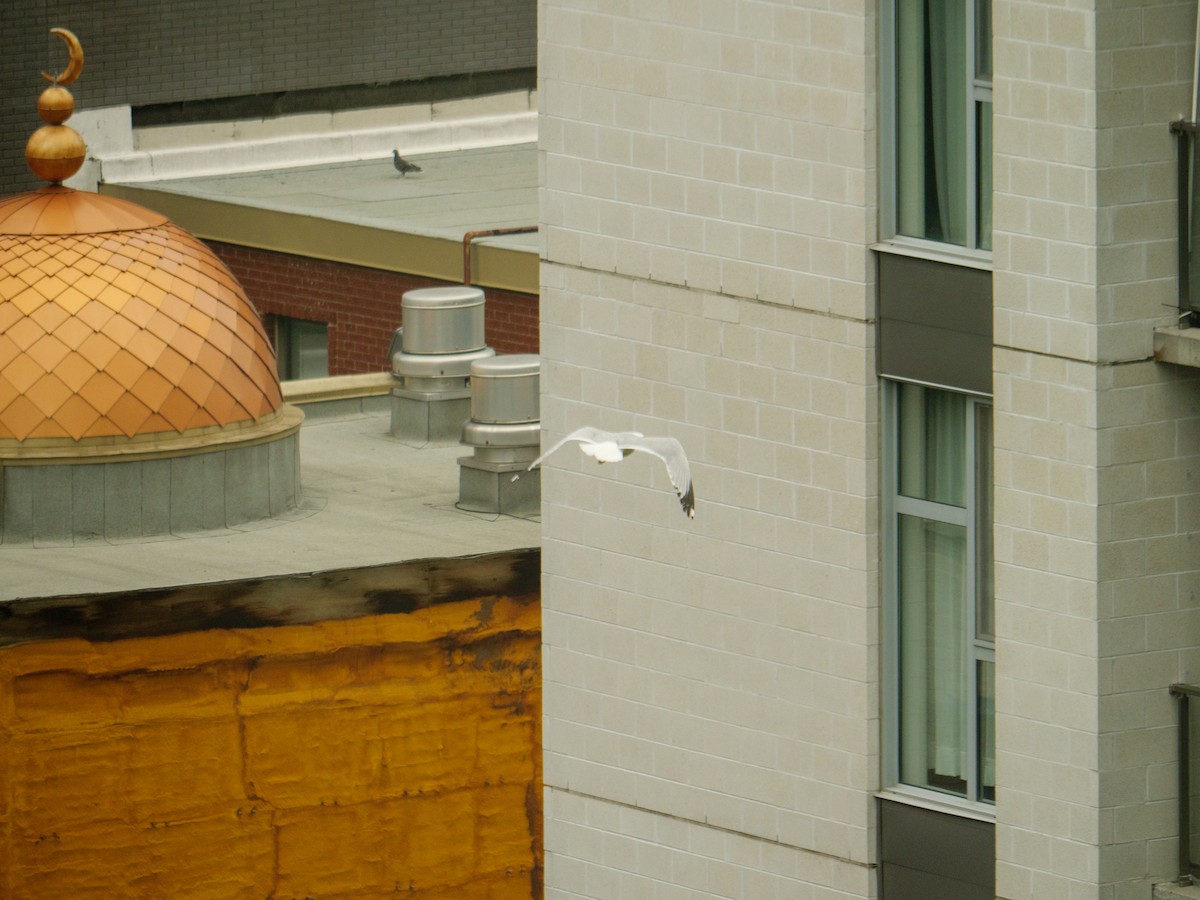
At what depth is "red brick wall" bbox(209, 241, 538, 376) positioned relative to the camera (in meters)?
36.9

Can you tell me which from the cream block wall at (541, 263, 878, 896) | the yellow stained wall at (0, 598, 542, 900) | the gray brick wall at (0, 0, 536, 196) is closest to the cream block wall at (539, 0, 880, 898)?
the cream block wall at (541, 263, 878, 896)

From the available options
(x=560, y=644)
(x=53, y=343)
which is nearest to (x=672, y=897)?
(x=560, y=644)

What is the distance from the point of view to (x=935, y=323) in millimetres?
14586

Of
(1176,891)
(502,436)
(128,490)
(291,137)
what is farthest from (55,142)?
(1176,891)

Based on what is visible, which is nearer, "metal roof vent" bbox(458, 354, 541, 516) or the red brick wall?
"metal roof vent" bbox(458, 354, 541, 516)

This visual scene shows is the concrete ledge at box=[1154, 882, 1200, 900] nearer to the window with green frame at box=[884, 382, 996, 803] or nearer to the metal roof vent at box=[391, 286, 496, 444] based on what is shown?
the window with green frame at box=[884, 382, 996, 803]

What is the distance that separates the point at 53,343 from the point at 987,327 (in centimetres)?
1338

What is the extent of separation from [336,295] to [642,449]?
23448 millimetres

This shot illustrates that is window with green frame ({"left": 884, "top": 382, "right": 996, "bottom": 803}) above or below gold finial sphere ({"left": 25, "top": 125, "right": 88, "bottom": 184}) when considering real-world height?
below

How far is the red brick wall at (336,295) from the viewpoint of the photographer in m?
36.9

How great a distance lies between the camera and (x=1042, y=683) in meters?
14.0

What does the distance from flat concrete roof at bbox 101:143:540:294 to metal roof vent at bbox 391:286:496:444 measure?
4146mm

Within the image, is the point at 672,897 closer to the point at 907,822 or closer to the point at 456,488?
the point at 907,822

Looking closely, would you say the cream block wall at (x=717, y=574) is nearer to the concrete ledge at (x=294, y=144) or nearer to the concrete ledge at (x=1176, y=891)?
the concrete ledge at (x=1176, y=891)
